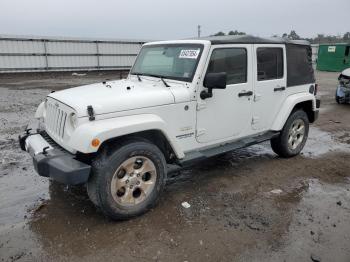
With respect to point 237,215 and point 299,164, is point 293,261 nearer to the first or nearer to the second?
point 237,215

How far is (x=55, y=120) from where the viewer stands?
3.94m

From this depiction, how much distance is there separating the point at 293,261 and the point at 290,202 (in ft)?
4.18

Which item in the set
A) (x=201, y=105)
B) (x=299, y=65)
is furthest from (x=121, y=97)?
(x=299, y=65)

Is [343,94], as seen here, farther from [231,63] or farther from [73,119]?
[73,119]

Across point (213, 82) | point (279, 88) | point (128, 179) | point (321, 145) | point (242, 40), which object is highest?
point (242, 40)

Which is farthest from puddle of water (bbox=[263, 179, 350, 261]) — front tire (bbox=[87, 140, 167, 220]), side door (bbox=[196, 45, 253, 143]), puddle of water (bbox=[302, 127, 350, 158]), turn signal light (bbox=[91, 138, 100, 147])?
turn signal light (bbox=[91, 138, 100, 147])

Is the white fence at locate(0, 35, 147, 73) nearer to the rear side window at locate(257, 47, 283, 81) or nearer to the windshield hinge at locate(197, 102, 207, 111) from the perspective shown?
the rear side window at locate(257, 47, 283, 81)

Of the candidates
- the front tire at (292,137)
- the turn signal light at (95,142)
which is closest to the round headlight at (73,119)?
the turn signal light at (95,142)

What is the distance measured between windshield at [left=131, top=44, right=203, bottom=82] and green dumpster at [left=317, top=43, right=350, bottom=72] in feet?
74.7

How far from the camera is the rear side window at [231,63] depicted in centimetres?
432

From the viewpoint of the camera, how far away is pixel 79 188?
4531mm

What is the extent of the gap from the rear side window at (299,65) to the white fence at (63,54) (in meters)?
17.2

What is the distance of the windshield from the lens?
166 inches

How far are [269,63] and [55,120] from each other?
10.7 feet
